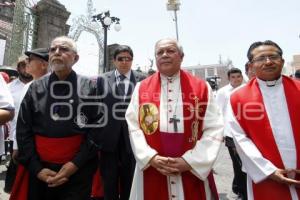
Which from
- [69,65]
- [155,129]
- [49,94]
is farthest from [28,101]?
[155,129]

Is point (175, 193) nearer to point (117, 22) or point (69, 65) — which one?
point (69, 65)

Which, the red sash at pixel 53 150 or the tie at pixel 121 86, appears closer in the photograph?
the red sash at pixel 53 150

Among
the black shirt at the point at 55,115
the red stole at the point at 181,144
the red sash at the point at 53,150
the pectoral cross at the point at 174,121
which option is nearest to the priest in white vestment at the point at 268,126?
the red stole at the point at 181,144

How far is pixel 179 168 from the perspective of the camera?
280 cm

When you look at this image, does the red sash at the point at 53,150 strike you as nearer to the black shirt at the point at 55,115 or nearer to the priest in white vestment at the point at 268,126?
the black shirt at the point at 55,115

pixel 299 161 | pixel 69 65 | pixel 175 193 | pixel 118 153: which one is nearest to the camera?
pixel 299 161

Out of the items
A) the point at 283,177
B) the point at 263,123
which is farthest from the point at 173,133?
the point at 283,177

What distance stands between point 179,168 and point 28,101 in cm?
157

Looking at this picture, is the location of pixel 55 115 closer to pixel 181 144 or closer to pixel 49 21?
pixel 181 144

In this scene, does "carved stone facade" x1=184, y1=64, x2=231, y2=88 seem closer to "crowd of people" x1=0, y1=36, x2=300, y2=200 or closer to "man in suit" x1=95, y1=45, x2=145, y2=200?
"man in suit" x1=95, y1=45, x2=145, y2=200

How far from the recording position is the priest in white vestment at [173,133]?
2893 mm

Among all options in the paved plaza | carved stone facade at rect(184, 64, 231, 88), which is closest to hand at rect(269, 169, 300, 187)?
the paved plaza

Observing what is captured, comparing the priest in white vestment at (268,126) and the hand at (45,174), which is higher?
the priest in white vestment at (268,126)

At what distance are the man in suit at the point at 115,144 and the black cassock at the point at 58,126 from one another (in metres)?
0.77
